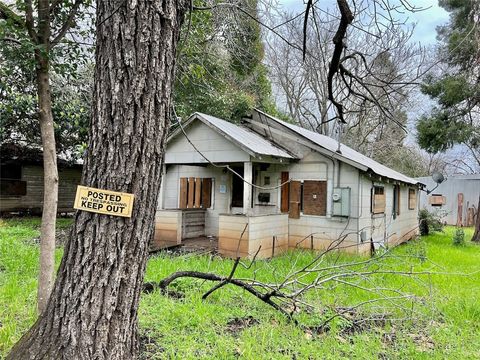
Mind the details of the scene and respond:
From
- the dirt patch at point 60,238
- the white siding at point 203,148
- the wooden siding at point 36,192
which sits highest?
the white siding at point 203,148

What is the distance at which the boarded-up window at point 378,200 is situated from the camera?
967 centimetres

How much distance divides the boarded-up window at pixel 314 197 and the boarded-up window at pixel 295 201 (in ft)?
0.57

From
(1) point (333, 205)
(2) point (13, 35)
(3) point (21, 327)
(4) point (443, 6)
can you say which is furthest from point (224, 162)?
(4) point (443, 6)

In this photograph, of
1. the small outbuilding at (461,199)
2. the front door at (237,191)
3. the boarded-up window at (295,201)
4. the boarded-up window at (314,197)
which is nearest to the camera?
the boarded-up window at (314,197)

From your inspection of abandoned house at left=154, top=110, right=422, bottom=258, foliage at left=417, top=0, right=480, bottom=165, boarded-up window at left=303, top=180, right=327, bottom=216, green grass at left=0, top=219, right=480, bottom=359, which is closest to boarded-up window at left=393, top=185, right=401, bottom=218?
abandoned house at left=154, top=110, right=422, bottom=258

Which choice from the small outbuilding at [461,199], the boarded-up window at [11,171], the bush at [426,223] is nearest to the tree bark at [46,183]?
the boarded-up window at [11,171]

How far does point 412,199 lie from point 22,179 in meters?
16.9

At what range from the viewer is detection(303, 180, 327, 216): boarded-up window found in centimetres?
906

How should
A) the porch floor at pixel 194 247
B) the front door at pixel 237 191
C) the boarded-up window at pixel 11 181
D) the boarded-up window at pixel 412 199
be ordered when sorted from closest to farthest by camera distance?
the porch floor at pixel 194 247
the front door at pixel 237 191
the boarded-up window at pixel 11 181
the boarded-up window at pixel 412 199

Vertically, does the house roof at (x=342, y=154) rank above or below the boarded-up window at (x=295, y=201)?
above

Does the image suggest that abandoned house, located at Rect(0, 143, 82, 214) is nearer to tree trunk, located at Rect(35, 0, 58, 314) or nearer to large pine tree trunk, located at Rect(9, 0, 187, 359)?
tree trunk, located at Rect(35, 0, 58, 314)

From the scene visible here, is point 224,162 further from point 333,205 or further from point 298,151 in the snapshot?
point 333,205

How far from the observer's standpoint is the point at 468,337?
3.27 metres

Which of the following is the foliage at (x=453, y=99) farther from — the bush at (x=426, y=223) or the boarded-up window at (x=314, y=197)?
the boarded-up window at (x=314, y=197)
